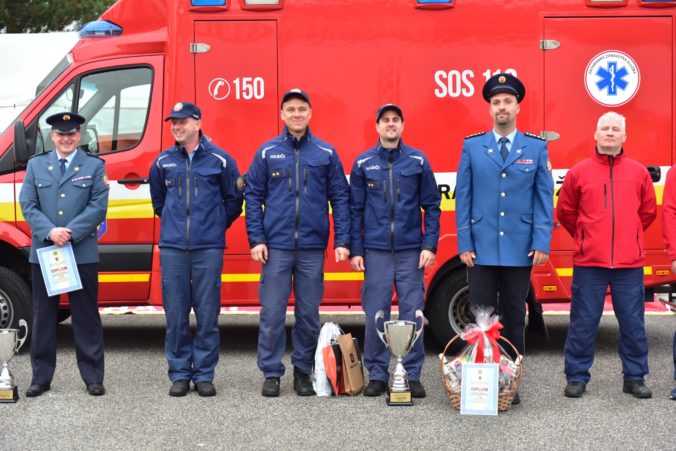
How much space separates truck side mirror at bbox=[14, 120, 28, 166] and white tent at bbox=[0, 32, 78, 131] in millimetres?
6696

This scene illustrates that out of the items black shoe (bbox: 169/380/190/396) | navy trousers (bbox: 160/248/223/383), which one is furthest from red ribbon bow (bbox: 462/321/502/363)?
black shoe (bbox: 169/380/190/396)

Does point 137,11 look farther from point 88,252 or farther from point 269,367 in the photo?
point 269,367

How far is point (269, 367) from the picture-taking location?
6520 millimetres

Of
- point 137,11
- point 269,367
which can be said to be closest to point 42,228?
point 269,367

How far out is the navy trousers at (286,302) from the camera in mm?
6477

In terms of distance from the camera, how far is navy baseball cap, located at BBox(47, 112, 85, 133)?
6449 millimetres

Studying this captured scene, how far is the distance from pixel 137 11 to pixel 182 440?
3.71m

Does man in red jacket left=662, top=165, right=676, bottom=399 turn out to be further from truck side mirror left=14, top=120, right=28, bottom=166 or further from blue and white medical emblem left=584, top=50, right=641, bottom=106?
truck side mirror left=14, top=120, right=28, bottom=166

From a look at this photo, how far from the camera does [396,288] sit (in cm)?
650

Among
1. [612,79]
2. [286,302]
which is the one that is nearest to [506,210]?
[286,302]

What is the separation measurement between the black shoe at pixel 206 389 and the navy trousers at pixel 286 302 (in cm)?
34

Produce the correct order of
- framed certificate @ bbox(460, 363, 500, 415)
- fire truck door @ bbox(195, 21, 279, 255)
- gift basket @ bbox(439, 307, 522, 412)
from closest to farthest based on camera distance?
framed certificate @ bbox(460, 363, 500, 415) → gift basket @ bbox(439, 307, 522, 412) → fire truck door @ bbox(195, 21, 279, 255)

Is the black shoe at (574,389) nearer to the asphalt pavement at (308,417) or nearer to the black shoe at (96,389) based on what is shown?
the asphalt pavement at (308,417)

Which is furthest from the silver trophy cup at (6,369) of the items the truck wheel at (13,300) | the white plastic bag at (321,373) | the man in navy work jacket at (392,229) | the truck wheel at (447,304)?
the truck wheel at (447,304)
